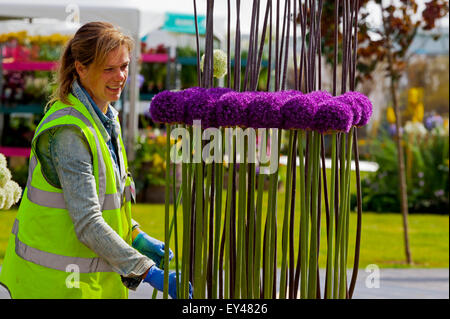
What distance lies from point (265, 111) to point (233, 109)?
7cm

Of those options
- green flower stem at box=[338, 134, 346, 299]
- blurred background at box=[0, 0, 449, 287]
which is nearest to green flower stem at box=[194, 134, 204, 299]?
green flower stem at box=[338, 134, 346, 299]

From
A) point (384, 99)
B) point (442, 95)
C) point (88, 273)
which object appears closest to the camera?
point (88, 273)

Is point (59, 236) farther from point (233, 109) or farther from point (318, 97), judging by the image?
point (318, 97)

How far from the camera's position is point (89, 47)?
5.93 ft

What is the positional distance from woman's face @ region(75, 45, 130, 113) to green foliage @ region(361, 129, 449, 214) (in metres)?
7.20

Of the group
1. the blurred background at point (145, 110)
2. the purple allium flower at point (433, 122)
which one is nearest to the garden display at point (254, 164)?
the blurred background at point (145, 110)

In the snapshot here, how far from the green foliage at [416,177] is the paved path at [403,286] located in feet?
11.0

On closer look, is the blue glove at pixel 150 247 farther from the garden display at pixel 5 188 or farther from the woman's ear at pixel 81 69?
the garden display at pixel 5 188

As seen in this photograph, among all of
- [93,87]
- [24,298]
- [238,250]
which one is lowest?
[24,298]

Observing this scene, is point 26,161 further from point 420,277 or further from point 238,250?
point 238,250

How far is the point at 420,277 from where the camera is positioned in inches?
206

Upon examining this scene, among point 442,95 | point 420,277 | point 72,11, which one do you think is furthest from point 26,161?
point 442,95

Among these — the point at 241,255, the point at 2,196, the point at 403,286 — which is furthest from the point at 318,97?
the point at 403,286
